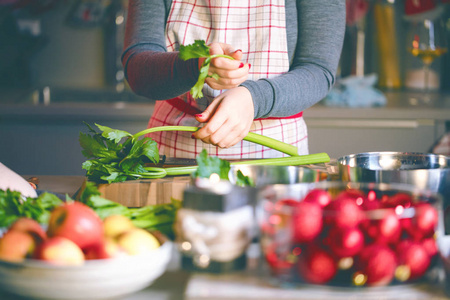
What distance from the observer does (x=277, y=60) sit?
1.47 meters

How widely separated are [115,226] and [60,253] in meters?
0.10

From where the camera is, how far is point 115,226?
2.19 ft

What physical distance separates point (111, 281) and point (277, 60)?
1.01 meters

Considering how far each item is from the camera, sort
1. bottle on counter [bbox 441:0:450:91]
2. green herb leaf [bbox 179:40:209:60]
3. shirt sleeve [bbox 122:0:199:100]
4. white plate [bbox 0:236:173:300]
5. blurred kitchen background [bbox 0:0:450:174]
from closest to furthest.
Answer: white plate [bbox 0:236:173:300] → green herb leaf [bbox 179:40:209:60] → shirt sleeve [bbox 122:0:199:100] → blurred kitchen background [bbox 0:0:450:174] → bottle on counter [bbox 441:0:450:91]

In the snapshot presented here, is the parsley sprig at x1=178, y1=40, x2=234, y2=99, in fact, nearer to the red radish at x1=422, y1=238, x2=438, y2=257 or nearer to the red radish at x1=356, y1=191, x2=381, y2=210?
the red radish at x1=356, y1=191, x2=381, y2=210

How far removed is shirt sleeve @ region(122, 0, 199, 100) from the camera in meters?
1.21

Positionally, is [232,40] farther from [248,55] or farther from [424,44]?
[424,44]

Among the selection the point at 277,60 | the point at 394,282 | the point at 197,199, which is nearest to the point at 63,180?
the point at 277,60

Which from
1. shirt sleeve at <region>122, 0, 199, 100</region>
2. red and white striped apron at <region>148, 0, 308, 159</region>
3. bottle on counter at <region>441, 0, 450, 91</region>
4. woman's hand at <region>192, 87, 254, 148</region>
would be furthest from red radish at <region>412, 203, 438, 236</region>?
bottle on counter at <region>441, 0, 450, 91</region>

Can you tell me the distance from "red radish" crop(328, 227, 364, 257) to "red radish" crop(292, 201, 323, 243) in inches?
0.7

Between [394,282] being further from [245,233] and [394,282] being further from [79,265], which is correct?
[79,265]

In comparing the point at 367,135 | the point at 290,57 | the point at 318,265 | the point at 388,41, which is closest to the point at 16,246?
the point at 318,265

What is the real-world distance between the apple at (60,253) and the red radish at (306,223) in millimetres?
235

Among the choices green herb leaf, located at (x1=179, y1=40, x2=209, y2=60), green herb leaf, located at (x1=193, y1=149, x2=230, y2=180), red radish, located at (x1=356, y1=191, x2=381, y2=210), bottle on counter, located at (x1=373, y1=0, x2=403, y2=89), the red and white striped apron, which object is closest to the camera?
red radish, located at (x1=356, y1=191, x2=381, y2=210)
